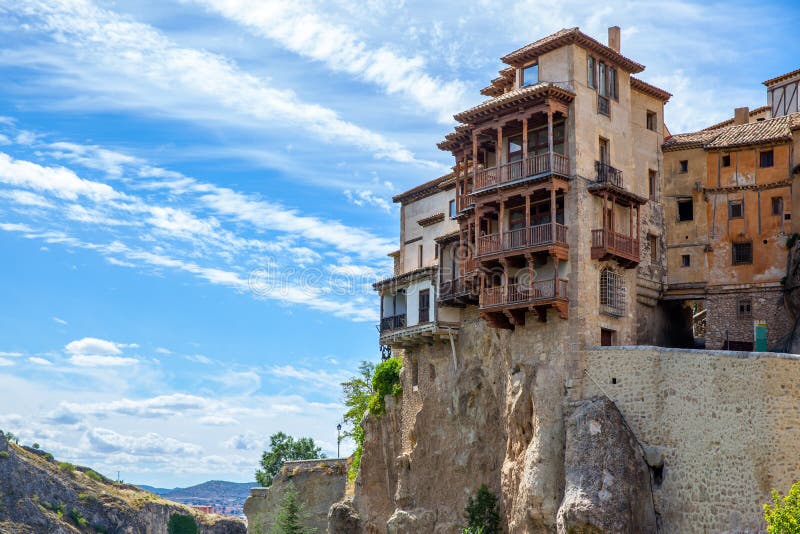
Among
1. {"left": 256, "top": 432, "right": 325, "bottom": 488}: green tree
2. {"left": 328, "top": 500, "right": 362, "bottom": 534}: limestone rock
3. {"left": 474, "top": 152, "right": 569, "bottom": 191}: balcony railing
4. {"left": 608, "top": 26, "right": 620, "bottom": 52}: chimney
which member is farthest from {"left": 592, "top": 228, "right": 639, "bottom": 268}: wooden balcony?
{"left": 256, "top": 432, "right": 325, "bottom": 488}: green tree

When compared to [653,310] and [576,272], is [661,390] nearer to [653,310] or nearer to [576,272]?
[576,272]

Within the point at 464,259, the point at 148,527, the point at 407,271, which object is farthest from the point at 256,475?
the point at 464,259

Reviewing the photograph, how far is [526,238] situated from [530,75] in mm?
8801

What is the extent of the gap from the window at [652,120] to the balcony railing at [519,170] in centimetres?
865

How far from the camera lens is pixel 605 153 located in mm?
49094

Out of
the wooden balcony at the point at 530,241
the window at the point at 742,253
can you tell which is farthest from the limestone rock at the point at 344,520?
the window at the point at 742,253

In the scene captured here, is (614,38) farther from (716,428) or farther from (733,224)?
(716,428)

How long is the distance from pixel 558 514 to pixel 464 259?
51.6ft

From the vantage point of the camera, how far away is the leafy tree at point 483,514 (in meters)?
46.9

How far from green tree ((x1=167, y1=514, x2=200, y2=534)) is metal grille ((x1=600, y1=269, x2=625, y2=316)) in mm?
86034

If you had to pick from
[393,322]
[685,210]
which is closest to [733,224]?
[685,210]

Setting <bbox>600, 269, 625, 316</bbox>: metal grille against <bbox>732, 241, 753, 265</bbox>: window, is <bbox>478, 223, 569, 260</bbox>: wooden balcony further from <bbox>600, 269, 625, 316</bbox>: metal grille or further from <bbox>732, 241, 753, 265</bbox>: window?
<bbox>732, 241, 753, 265</bbox>: window

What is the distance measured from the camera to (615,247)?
4688cm

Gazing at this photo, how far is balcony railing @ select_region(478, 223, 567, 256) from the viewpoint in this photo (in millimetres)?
45844
